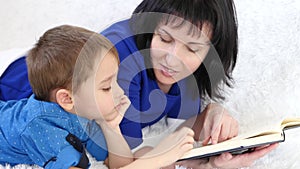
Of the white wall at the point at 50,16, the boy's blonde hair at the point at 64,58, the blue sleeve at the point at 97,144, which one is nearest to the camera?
the boy's blonde hair at the point at 64,58

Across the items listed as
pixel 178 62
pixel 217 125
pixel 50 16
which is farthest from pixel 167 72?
pixel 50 16

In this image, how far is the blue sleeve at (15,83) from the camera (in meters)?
1.18

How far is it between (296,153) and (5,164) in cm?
56

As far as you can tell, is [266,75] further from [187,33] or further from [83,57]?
[83,57]

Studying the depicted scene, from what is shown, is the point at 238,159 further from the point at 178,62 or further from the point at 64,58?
the point at 64,58

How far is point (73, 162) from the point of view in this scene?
0.93 metres

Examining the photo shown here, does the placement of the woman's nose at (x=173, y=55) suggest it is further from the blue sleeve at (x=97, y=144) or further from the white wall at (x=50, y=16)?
the white wall at (x=50, y=16)

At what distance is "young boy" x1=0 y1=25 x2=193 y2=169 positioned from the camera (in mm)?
928

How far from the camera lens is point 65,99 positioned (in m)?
0.95

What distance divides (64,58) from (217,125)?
1.21 feet

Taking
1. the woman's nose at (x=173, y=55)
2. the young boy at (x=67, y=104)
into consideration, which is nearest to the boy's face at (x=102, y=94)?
the young boy at (x=67, y=104)

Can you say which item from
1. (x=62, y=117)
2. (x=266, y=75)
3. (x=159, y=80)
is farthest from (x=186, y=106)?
(x=62, y=117)

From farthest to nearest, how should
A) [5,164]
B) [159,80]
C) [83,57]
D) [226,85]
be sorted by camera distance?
[226,85] → [159,80] → [5,164] → [83,57]

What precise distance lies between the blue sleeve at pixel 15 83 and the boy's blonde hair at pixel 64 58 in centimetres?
22
